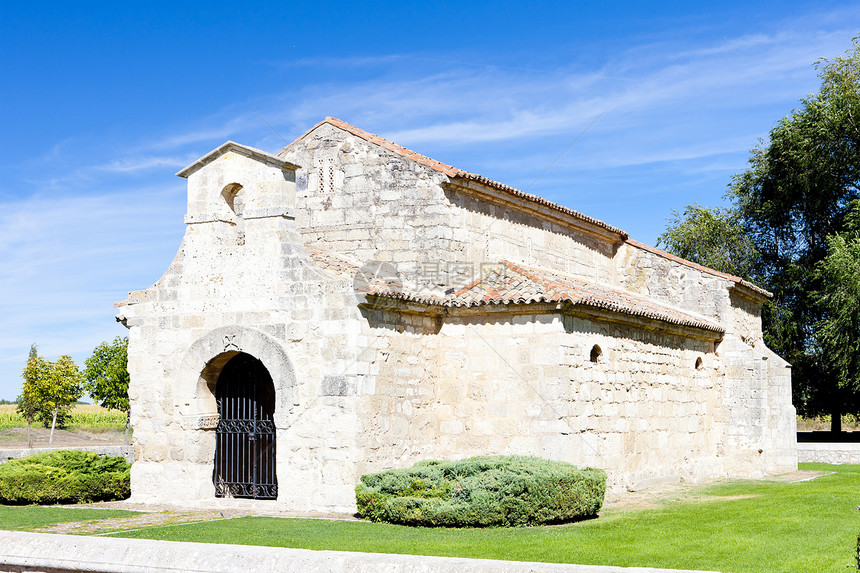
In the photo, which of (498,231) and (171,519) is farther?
(498,231)

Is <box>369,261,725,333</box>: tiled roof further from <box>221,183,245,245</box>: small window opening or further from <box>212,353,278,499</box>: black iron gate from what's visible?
<box>212,353,278,499</box>: black iron gate

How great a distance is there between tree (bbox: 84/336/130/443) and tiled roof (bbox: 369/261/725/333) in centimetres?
2409

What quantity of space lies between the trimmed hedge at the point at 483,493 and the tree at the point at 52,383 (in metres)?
28.9

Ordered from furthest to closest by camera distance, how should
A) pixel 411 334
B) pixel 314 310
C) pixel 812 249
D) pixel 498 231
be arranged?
pixel 812 249, pixel 498 231, pixel 411 334, pixel 314 310

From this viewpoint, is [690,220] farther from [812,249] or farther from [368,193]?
[368,193]

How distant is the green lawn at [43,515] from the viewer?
13.3m

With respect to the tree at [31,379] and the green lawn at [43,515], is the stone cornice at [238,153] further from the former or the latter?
the tree at [31,379]

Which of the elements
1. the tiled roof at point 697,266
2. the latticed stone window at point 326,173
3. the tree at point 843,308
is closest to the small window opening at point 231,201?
the latticed stone window at point 326,173

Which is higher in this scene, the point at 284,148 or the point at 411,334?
the point at 284,148

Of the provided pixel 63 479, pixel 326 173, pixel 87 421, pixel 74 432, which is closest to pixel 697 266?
pixel 326 173

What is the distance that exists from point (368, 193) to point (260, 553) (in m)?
10.9

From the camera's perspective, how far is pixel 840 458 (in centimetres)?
2492

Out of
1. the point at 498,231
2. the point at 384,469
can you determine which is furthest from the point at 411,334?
the point at 498,231

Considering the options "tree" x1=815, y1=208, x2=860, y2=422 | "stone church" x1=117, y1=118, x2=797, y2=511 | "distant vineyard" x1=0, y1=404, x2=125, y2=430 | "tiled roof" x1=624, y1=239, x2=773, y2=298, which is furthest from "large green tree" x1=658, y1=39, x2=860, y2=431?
"distant vineyard" x1=0, y1=404, x2=125, y2=430
